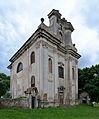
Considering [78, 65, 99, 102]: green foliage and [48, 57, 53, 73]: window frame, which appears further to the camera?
[78, 65, 99, 102]: green foliage

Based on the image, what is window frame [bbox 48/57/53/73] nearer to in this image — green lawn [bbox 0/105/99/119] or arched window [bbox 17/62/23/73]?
arched window [bbox 17/62/23/73]

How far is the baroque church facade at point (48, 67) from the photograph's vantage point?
24.2 metres

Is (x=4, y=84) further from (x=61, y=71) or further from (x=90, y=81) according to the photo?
(x=90, y=81)

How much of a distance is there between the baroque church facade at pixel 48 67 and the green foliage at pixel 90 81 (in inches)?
137

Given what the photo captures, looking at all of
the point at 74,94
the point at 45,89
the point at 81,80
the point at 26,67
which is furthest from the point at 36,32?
the point at 81,80

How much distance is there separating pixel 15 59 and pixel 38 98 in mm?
13258

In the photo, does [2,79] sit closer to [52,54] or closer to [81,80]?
[81,80]

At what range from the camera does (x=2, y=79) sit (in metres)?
49.2

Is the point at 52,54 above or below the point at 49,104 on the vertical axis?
above

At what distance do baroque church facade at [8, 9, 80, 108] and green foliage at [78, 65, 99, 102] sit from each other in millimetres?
3471

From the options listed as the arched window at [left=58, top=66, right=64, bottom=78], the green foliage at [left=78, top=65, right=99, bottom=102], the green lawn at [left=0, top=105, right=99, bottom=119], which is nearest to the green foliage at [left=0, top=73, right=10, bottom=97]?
the green foliage at [left=78, top=65, right=99, bottom=102]

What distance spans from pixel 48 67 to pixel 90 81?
13.3 meters

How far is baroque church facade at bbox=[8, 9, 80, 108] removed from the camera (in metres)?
24.2

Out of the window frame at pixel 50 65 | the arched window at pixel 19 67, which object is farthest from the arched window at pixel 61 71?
the arched window at pixel 19 67
